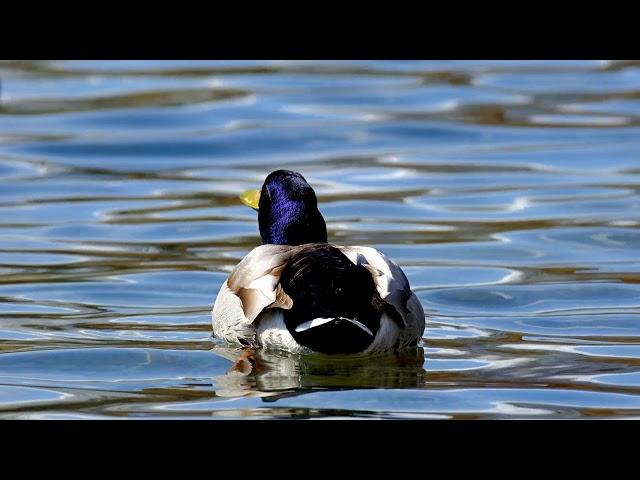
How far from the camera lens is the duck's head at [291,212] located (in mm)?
8930

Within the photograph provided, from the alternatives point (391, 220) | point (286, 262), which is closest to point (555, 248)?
point (391, 220)

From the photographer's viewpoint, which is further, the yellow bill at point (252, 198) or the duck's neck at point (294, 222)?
the yellow bill at point (252, 198)

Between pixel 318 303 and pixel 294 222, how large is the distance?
1588mm

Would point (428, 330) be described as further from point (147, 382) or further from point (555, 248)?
point (555, 248)

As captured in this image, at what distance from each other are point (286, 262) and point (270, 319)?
299 millimetres

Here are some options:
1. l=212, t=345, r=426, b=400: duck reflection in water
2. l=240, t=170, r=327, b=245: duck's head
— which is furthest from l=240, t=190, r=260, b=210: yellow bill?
l=212, t=345, r=426, b=400: duck reflection in water

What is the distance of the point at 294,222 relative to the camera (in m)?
8.95

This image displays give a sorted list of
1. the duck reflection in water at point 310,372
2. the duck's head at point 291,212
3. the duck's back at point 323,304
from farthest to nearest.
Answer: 1. the duck's head at point 291,212
2. the duck's back at point 323,304
3. the duck reflection in water at point 310,372

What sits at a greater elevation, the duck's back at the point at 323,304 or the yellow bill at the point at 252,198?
the yellow bill at the point at 252,198

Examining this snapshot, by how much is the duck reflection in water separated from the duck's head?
1088 mm

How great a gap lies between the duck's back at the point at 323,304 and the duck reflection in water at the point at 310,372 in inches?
3.3

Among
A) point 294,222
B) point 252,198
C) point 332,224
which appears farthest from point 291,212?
point 332,224

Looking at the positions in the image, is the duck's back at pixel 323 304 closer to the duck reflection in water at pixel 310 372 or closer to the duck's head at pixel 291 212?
the duck reflection in water at pixel 310 372

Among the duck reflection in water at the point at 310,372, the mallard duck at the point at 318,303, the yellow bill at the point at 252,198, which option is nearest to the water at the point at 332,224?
the duck reflection in water at the point at 310,372
